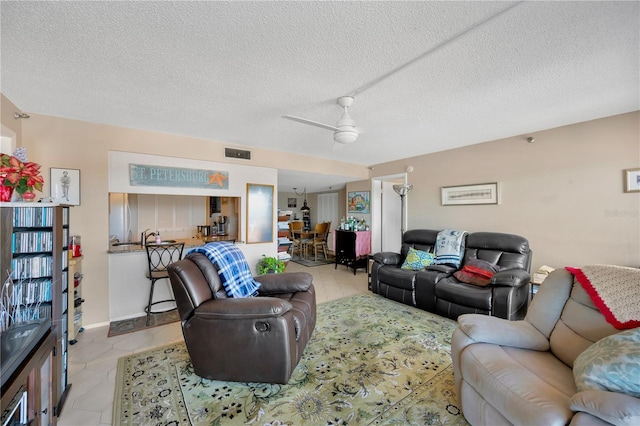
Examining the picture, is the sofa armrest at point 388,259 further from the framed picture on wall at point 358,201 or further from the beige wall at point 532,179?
the framed picture on wall at point 358,201

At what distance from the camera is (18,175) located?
1.46 metres

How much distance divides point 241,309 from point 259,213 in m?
2.58

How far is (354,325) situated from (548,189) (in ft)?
9.96

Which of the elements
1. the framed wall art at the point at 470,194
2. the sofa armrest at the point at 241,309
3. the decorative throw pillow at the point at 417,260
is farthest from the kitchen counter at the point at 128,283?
the framed wall art at the point at 470,194

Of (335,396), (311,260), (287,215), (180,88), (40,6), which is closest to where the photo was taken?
(40,6)

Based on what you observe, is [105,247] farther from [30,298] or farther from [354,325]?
[354,325]

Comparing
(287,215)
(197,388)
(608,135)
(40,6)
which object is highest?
(40,6)

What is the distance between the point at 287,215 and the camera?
218 inches

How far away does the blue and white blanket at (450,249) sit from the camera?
140 inches

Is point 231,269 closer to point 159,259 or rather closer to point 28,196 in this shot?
point 28,196

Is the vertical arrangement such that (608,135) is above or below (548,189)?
above

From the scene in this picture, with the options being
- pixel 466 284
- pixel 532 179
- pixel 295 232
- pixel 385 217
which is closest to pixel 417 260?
pixel 466 284

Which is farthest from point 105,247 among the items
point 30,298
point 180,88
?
point 180,88

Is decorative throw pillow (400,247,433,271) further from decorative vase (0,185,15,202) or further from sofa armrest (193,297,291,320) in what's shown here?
decorative vase (0,185,15,202)
